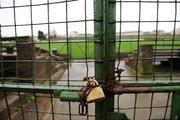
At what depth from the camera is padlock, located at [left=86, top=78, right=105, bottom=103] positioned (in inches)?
60.7

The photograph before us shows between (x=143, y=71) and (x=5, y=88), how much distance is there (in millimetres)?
5464

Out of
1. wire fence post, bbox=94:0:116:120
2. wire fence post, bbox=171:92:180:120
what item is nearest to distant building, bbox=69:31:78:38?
wire fence post, bbox=94:0:116:120

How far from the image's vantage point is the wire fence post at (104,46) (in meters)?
1.62

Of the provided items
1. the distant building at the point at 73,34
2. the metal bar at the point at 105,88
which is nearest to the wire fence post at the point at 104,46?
the metal bar at the point at 105,88

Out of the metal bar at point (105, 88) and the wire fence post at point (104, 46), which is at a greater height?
the wire fence post at point (104, 46)

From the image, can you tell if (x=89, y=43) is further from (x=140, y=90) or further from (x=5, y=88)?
(x=5, y=88)

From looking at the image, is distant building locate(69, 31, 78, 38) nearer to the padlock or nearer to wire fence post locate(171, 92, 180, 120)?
the padlock

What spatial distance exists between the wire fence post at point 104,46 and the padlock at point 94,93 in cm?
13

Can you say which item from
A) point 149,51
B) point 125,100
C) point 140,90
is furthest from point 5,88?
point 149,51

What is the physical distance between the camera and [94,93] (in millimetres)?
1560

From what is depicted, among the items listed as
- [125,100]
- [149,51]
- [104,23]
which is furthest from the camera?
[149,51]

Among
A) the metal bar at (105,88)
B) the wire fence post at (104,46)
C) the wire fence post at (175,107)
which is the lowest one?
the wire fence post at (175,107)

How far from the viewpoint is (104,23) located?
1.62 m

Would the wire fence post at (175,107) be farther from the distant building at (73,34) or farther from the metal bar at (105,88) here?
the distant building at (73,34)
